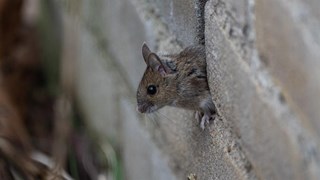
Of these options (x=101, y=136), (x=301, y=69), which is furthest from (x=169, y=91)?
(x=101, y=136)

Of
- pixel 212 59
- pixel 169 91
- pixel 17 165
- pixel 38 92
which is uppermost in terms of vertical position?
pixel 212 59

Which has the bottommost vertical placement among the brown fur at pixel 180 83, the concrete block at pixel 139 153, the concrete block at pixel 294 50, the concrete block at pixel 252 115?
the concrete block at pixel 139 153

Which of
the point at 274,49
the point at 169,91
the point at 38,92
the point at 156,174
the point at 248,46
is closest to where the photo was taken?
the point at 274,49

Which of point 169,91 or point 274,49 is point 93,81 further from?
point 274,49

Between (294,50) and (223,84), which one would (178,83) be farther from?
(294,50)

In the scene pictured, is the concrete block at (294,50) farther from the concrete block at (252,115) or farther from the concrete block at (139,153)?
the concrete block at (139,153)

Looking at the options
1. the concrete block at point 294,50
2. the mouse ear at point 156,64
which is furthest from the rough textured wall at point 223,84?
the mouse ear at point 156,64

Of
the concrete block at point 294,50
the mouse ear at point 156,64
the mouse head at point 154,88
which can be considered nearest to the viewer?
the concrete block at point 294,50
